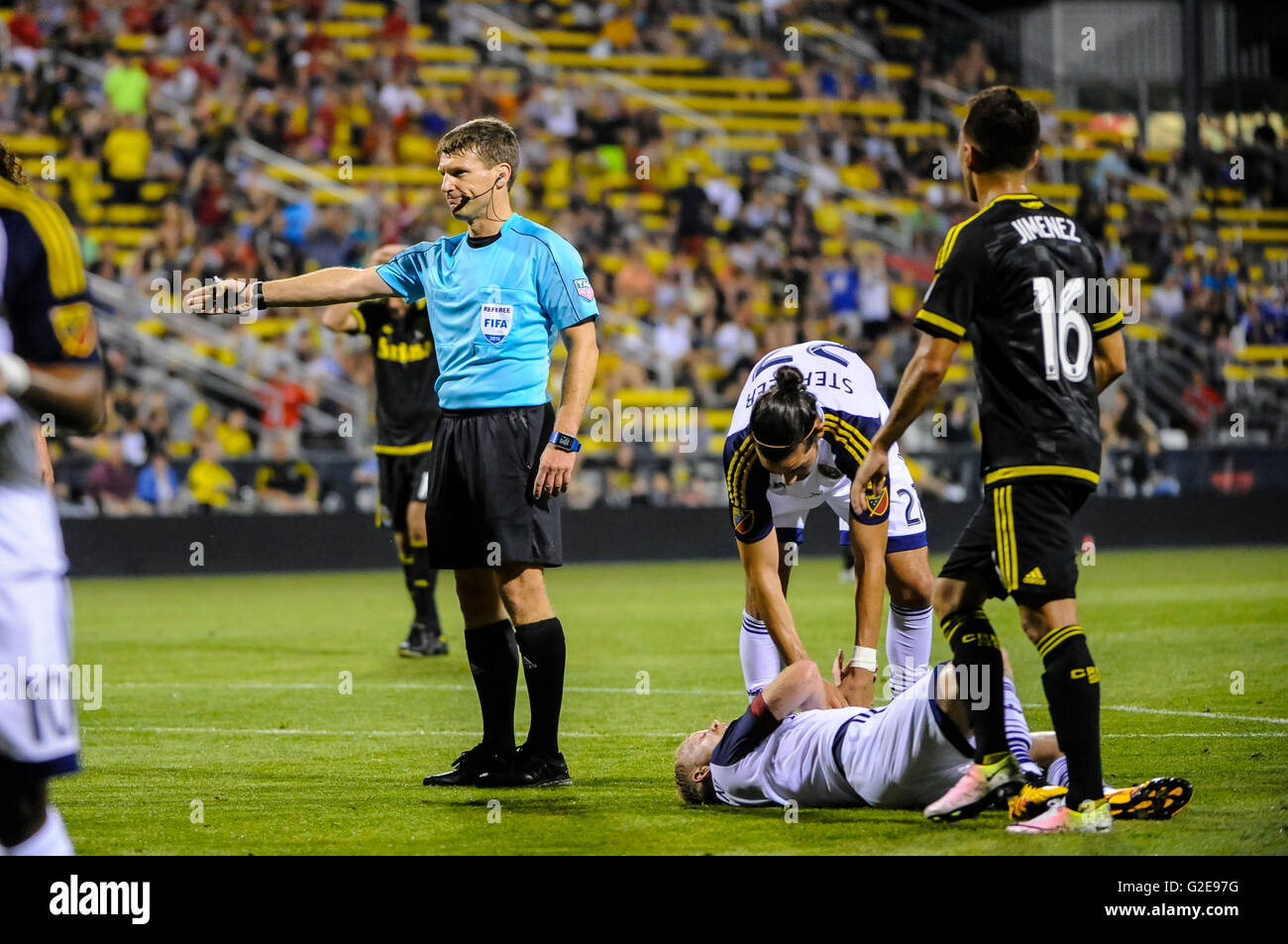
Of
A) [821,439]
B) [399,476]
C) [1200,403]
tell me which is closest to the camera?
[821,439]

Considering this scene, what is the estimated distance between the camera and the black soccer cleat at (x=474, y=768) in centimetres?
668

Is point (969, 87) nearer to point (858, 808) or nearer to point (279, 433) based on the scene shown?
point (279, 433)

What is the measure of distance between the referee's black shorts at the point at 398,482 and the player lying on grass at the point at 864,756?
19.6ft

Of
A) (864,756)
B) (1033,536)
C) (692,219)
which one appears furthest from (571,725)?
(692,219)

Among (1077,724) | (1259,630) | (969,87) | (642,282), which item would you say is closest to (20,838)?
(1077,724)

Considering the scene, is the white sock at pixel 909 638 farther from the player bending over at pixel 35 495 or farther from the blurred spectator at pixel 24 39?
the blurred spectator at pixel 24 39

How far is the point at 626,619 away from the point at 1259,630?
17.0 feet

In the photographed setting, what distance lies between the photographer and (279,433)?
765 inches

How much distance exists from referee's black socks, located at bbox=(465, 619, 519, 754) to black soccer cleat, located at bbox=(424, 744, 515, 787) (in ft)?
0.10

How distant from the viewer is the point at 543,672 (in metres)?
6.68

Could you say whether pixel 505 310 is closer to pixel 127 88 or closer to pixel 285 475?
pixel 285 475

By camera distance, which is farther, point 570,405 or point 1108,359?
point 570,405

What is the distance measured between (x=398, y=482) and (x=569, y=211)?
42.2ft
